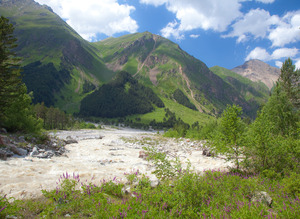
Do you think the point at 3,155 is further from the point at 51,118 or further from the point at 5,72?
the point at 51,118

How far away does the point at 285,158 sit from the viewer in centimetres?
870

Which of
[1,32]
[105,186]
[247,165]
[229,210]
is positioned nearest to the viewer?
[229,210]

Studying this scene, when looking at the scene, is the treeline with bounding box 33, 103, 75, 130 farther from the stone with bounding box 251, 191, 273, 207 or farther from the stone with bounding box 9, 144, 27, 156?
the stone with bounding box 251, 191, 273, 207

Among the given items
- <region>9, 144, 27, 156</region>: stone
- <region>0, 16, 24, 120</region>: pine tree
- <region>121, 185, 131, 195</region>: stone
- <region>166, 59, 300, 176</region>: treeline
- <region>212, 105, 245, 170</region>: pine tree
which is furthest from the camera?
<region>0, 16, 24, 120</region>: pine tree

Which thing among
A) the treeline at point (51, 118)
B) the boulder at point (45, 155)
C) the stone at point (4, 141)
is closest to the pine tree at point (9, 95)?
the stone at point (4, 141)

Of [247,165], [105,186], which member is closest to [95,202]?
[105,186]

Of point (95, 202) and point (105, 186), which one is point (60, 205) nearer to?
point (95, 202)

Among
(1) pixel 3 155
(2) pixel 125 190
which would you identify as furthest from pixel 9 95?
(2) pixel 125 190

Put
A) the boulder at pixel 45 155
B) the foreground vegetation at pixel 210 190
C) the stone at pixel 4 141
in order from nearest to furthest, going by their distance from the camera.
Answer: the foreground vegetation at pixel 210 190 → the stone at pixel 4 141 → the boulder at pixel 45 155

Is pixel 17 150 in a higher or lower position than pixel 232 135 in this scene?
lower

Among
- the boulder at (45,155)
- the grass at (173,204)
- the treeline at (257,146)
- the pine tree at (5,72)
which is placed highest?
the pine tree at (5,72)

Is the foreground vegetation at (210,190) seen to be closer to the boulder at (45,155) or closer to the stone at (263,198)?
the stone at (263,198)

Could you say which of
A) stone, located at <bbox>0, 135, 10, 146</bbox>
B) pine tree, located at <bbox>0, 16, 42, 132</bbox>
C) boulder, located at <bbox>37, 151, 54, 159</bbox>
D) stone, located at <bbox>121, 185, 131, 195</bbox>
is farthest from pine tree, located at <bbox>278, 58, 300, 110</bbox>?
pine tree, located at <bbox>0, 16, 42, 132</bbox>

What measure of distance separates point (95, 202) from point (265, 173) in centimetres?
883
